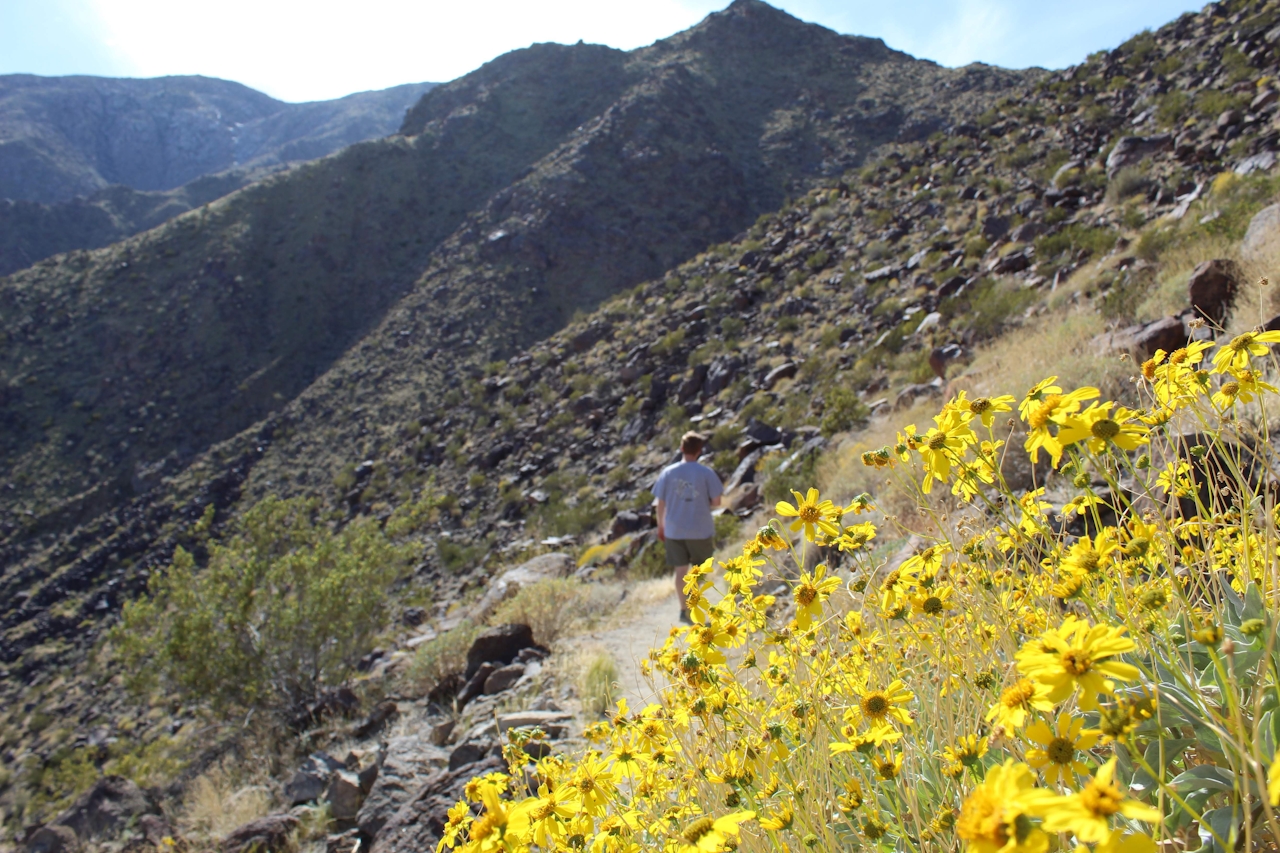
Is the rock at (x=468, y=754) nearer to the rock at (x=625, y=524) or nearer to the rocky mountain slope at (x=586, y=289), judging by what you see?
the rocky mountain slope at (x=586, y=289)

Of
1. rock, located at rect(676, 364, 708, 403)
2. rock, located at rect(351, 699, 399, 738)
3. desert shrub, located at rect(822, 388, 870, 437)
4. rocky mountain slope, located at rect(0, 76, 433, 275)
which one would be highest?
rocky mountain slope, located at rect(0, 76, 433, 275)

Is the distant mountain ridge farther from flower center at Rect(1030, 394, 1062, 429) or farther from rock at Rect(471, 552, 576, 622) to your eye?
flower center at Rect(1030, 394, 1062, 429)

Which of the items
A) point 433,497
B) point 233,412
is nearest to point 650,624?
point 433,497

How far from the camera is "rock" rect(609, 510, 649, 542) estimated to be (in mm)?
12602

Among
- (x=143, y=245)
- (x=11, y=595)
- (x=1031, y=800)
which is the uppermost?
(x=143, y=245)

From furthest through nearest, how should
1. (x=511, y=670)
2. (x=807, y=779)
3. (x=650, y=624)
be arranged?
1. (x=650, y=624)
2. (x=511, y=670)
3. (x=807, y=779)

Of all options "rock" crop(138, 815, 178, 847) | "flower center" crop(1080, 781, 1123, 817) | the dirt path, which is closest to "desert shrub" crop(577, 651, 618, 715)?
the dirt path

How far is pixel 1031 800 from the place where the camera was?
79cm

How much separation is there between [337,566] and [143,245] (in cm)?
3719

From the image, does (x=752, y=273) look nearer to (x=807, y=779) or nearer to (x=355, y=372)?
(x=355, y=372)

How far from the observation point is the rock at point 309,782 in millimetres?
5359

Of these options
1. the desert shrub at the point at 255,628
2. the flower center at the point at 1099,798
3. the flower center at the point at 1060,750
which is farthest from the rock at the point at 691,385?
the flower center at the point at 1099,798

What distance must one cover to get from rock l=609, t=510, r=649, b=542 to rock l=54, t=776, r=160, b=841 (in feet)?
24.8

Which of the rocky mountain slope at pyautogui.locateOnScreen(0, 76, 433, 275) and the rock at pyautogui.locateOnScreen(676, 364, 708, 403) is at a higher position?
the rocky mountain slope at pyautogui.locateOnScreen(0, 76, 433, 275)
